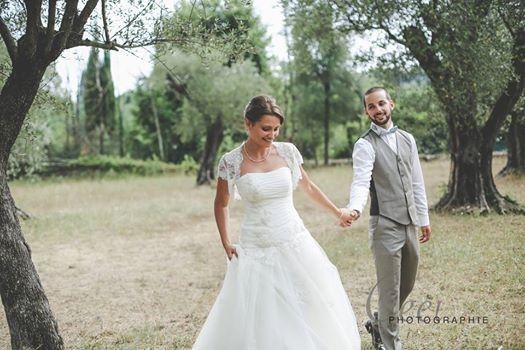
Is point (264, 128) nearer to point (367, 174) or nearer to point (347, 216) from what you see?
point (367, 174)

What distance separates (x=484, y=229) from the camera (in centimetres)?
1054

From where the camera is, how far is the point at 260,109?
454 centimetres

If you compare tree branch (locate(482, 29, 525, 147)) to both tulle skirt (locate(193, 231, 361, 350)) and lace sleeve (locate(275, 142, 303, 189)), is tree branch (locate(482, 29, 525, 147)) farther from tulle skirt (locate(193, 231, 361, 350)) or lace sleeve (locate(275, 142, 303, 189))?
tulle skirt (locate(193, 231, 361, 350))

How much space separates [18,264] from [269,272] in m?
2.39

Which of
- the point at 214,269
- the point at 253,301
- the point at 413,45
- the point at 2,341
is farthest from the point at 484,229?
the point at 2,341

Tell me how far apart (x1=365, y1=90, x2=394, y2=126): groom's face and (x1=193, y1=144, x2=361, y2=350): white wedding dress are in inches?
34.7

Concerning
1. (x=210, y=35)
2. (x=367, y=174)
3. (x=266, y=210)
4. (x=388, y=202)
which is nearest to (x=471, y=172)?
(x=210, y=35)

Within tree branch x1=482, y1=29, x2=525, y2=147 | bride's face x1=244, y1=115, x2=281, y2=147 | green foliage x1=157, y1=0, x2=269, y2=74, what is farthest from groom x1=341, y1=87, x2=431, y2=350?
tree branch x1=482, y1=29, x2=525, y2=147

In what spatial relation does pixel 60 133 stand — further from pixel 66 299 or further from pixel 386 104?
pixel 386 104

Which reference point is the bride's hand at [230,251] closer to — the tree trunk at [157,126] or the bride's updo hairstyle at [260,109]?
the bride's updo hairstyle at [260,109]

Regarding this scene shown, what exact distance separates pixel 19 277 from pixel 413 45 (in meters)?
9.54

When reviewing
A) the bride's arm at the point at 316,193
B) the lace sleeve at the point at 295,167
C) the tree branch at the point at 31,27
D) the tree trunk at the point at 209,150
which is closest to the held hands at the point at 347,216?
the bride's arm at the point at 316,193

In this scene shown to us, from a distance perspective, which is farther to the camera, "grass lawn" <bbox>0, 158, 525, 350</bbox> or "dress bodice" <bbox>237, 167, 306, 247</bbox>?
"grass lawn" <bbox>0, 158, 525, 350</bbox>

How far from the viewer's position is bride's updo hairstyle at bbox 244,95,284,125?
4.54 metres
